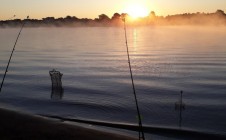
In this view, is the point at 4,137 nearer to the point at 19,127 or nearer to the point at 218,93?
the point at 19,127

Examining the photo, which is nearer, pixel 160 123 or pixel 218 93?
pixel 160 123

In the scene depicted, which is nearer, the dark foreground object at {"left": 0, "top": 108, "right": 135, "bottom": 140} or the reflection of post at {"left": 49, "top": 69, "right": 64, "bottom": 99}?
the dark foreground object at {"left": 0, "top": 108, "right": 135, "bottom": 140}

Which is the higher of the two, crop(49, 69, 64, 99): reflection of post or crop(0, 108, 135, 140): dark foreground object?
crop(0, 108, 135, 140): dark foreground object

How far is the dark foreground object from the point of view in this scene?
29.7ft

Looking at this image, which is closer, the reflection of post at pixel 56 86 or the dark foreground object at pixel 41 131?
the dark foreground object at pixel 41 131

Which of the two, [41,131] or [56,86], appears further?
Result: [56,86]

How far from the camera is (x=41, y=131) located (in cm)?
959

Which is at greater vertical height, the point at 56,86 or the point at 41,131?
the point at 41,131

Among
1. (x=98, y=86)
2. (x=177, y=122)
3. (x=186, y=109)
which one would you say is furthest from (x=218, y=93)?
(x=98, y=86)

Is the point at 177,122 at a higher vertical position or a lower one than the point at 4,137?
lower

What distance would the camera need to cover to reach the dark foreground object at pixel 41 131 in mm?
9047

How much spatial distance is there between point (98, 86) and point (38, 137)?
13.6 m

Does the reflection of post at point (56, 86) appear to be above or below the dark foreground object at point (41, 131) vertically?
below

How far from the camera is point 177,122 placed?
1417 centimetres
